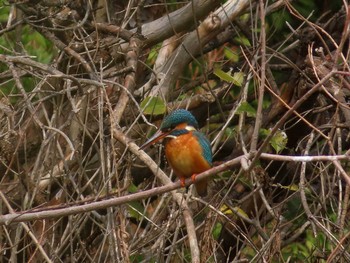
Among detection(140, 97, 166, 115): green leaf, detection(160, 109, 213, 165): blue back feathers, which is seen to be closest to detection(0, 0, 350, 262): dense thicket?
detection(140, 97, 166, 115): green leaf

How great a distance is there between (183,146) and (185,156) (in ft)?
0.27

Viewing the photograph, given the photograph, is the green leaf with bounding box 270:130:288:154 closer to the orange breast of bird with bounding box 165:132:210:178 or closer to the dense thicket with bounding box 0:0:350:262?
the dense thicket with bounding box 0:0:350:262

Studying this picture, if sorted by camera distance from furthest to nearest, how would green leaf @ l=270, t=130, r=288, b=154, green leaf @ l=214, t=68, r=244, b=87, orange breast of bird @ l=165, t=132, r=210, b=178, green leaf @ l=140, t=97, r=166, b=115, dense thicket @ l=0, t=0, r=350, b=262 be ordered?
green leaf @ l=270, t=130, r=288, b=154 < green leaf @ l=214, t=68, r=244, b=87 < green leaf @ l=140, t=97, r=166, b=115 < dense thicket @ l=0, t=0, r=350, b=262 < orange breast of bird @ l=165, t=132, r=210, b=178

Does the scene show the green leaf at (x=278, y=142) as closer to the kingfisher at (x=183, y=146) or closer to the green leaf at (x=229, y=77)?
the green leaf at (x=229, y=77)

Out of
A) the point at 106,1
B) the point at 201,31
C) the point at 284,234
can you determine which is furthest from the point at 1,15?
the point at 284,234

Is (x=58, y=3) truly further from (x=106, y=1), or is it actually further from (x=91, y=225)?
(x=91, y=225)

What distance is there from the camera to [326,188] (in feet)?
16.4

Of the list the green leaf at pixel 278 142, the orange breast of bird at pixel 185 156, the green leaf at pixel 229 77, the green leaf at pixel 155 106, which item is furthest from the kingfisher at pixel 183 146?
the green leaf at pixel 278 142

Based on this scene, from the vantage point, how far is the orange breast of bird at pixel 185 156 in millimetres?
3695

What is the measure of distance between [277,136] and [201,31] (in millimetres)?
801

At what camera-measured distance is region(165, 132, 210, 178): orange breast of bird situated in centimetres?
370

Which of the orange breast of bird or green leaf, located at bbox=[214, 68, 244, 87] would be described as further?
green leaf, located at bbox=[214, 68, 244, 87]

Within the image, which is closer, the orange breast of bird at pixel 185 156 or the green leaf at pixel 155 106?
the orange breast of bird at pixel 185 156

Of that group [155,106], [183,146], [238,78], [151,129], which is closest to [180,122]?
[183,146]
